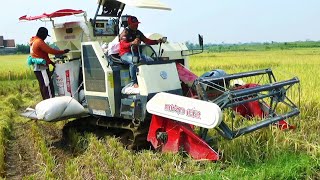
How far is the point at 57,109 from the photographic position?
6668mm

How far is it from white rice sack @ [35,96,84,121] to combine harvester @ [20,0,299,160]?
0.6 inches

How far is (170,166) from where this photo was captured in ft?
17.0

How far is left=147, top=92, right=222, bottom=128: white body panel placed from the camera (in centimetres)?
491

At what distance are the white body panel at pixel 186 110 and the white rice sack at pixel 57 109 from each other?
172cm

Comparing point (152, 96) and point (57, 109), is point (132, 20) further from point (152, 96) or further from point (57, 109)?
point (57, 109)

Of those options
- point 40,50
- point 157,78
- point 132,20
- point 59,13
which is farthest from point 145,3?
point 40,50

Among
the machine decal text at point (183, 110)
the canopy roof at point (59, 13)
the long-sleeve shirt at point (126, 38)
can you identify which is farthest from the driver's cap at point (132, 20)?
the machine decal text at point (183, 110)

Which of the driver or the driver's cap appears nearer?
the driver

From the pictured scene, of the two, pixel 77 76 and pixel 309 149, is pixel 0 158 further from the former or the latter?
pixel 309 149

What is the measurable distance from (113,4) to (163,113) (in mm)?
3273

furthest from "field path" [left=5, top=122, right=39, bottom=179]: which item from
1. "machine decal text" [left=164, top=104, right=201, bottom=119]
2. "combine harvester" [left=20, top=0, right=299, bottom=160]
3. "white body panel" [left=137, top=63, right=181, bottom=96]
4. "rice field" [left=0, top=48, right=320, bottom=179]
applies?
"machine decal text" [left=164, top=104, right=201, bottom=119]

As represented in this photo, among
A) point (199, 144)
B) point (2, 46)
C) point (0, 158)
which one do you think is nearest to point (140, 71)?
point (199, 144)

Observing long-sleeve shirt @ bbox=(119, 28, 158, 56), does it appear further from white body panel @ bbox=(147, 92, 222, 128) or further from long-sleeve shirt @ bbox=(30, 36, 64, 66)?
long-sleeve shirt @ bbox=(30, 36, 64, 66)

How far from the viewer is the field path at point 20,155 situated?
19.4 ft
